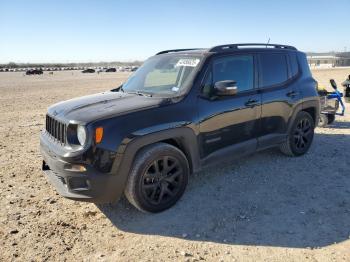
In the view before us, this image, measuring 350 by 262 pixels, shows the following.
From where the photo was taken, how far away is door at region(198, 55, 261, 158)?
4.39 metres

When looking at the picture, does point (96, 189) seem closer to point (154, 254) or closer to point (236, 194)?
point (154, 254)

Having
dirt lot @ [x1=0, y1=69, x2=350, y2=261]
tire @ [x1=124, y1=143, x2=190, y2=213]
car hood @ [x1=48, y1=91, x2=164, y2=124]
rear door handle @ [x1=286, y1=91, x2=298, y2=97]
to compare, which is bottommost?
dirt lot @ [x1=0, y1=69, x2=350, y2=261]

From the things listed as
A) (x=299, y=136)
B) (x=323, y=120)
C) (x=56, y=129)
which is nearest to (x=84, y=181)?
(x=56, y=129)

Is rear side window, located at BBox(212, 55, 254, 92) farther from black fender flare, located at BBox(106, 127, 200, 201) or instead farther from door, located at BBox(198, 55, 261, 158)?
black fender flare, located at BBox(106, 127, 200, 201)

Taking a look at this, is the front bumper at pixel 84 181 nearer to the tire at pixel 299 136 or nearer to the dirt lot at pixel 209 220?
the dirt lot at pixel 209 220

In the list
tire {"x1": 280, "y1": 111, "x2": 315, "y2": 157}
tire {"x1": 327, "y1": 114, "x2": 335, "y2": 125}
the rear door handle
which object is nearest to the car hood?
the rear door handle

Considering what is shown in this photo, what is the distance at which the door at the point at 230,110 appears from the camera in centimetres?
439

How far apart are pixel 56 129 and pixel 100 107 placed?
61 centimetres

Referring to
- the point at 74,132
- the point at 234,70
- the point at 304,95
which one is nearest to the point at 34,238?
the point at 74,132

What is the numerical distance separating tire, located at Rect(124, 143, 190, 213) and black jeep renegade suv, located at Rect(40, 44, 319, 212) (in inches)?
0.5

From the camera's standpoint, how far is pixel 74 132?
372 centimetres

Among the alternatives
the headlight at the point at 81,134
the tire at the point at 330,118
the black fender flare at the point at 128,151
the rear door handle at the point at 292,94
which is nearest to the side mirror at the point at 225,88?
the black fender flare at the point at 128,151

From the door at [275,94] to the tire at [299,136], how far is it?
0.90 feet

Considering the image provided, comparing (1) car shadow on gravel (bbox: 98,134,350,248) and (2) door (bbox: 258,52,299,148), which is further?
(2) door (bbox: 258,52,299,148)
